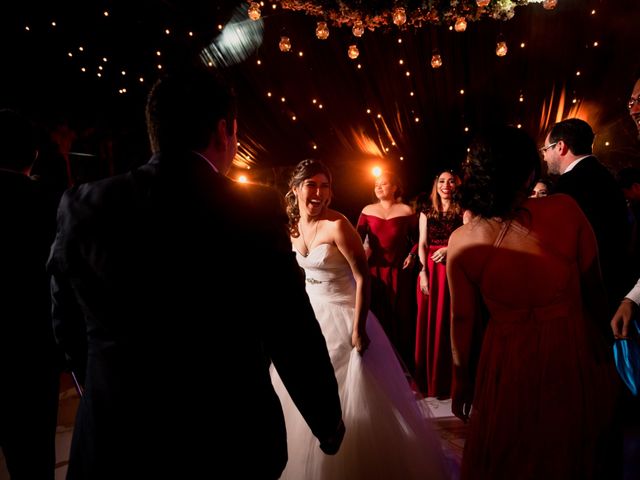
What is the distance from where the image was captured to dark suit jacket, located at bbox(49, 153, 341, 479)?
855mm

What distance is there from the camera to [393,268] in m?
4.00

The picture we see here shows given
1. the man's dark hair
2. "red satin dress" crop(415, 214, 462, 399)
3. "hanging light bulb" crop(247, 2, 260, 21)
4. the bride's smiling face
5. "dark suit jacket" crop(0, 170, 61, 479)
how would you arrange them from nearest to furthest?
"dark suit jacket" crop(0, 170, 61, 479) → the bride's smiling face → the man's dark hair → "red satin dress" crop(415, 214, 462, 399) → "hanging light bulb" crop(247, 2, 260, 21)

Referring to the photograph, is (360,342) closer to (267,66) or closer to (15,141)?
(15,141)

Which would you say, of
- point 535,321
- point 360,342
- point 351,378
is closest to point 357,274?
point 360,342

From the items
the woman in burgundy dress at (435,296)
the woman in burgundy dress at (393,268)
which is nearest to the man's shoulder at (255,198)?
the woman in burgundy dress at (435,296)

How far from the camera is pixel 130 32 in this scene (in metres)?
5.64

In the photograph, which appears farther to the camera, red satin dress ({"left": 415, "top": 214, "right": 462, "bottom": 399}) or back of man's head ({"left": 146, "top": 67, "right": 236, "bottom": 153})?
red satin dress ({"left": 415, "top": 214, "right": 462, "bottom": 399})

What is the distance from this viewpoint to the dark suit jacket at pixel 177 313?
2.81ft

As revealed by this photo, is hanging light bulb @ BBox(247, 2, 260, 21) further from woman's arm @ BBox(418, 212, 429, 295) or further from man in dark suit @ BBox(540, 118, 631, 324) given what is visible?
man in dark suit @ BBox(540, 118, 631, 324)

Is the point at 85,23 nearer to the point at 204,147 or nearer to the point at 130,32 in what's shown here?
the point at 130,32

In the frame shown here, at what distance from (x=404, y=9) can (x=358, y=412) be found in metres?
3.69

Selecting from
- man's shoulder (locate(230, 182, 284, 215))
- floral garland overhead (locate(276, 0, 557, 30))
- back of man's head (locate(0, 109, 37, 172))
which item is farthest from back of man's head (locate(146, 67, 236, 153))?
floral garland overhead (locate(276, 0, 557, 30))

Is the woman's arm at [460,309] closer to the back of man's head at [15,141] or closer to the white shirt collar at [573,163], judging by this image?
the white shirt collar at [573,163]

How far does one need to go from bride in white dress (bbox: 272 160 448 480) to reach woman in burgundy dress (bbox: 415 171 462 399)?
126 cm
